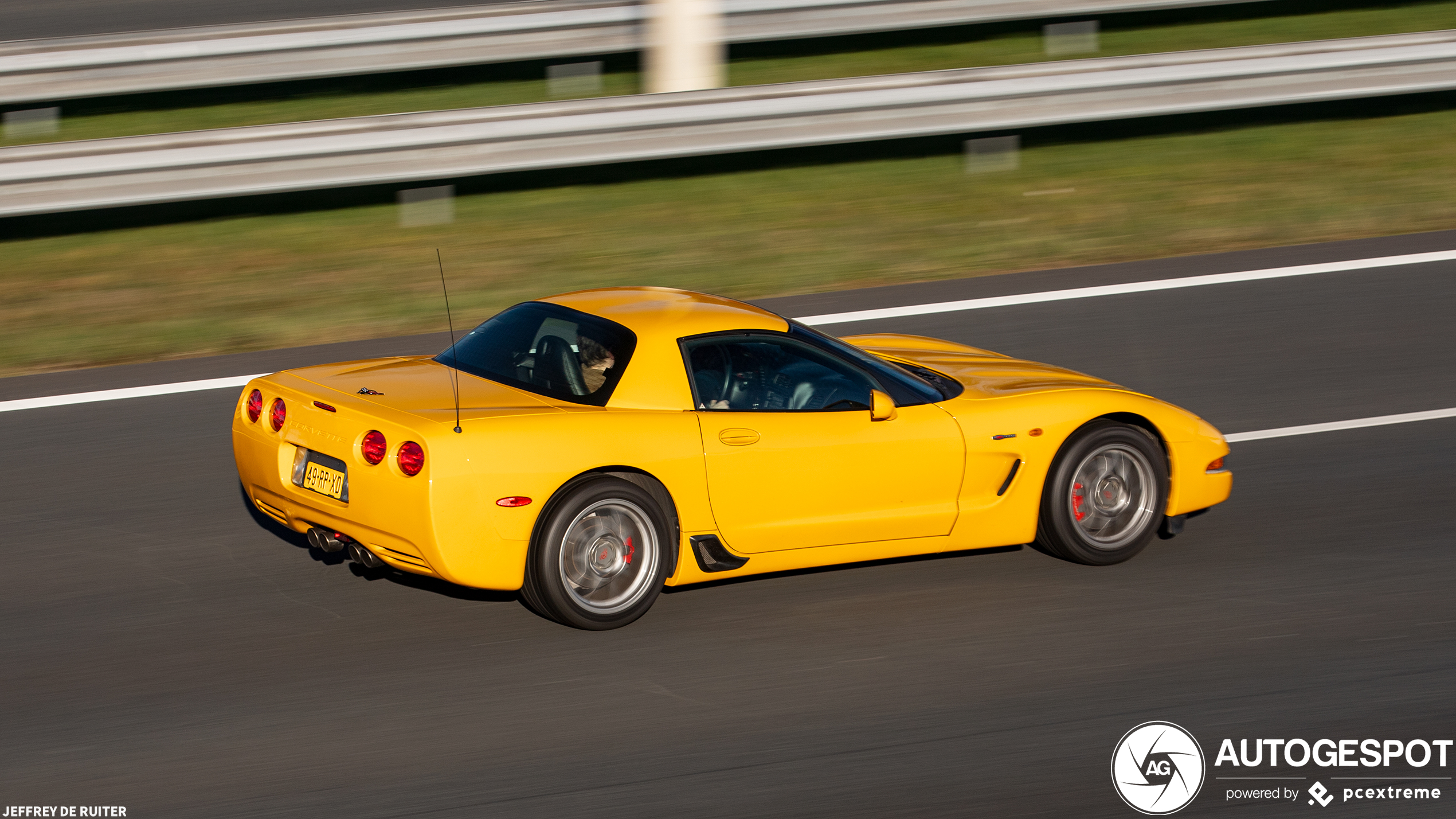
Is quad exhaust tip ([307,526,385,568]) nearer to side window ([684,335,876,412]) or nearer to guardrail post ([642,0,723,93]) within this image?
side window ([684,335,876,412])

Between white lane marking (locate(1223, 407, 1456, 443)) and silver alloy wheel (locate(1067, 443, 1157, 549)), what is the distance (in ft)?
5.62

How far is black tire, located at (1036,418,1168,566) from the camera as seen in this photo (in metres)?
6.85

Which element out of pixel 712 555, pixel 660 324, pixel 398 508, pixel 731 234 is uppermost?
pixel 731 234

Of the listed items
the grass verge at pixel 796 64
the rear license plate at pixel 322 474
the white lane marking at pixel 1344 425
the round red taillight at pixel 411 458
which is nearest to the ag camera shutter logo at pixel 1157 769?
the round red taillight at pixel 411 458

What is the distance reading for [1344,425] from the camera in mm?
8711

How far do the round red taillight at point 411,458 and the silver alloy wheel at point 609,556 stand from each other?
0.60 meters

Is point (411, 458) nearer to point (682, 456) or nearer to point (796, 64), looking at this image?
point (682, 456)

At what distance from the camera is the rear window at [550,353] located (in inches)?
249

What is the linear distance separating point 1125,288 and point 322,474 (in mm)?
6568

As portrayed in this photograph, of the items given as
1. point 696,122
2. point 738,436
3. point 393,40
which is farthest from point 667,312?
point 393,40

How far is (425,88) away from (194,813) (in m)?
10.4

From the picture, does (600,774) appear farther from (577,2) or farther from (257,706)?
(577,2)

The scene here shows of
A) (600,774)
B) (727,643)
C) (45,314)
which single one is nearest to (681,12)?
(45,314)

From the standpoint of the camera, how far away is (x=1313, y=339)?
33.1 feet
